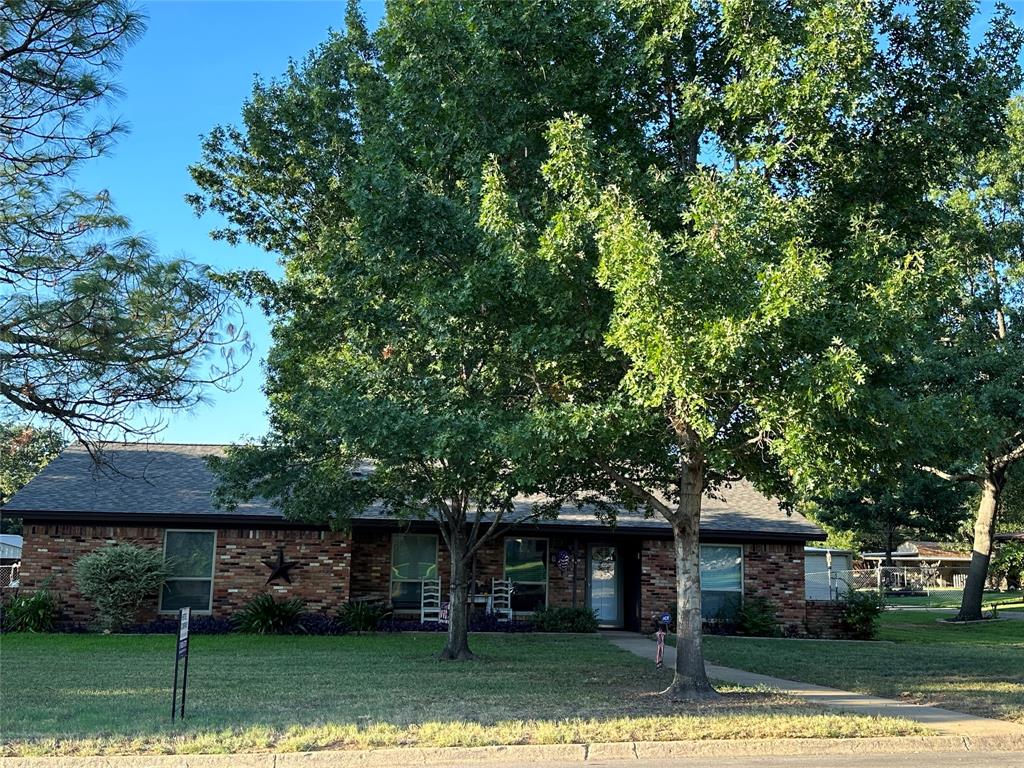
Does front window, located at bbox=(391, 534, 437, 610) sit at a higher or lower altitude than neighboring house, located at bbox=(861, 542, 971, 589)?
higher

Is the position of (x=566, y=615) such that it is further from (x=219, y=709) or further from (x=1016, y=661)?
(x=219, y=709)

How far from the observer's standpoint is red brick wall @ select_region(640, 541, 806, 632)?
21.7m

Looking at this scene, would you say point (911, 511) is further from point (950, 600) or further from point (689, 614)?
point (689, 614)

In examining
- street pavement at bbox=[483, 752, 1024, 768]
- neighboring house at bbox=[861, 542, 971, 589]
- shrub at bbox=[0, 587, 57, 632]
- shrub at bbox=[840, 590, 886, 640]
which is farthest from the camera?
neighboring house at bbox=[861, 542, 971, 589]

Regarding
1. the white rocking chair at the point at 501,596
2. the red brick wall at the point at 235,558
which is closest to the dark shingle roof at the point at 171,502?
the red brick wall at the point at 235,558

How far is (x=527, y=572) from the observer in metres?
22.2

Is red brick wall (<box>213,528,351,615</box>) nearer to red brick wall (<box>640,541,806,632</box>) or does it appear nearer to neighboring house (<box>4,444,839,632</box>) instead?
neighboring house (<box>4,444,839,632</box>)

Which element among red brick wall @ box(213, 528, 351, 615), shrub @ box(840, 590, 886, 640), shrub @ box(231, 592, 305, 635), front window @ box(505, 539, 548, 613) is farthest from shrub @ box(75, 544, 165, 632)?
shrub @ box(840, 590, 886, 640)

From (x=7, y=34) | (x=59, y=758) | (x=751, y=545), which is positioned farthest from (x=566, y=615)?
(x=7, y=34)

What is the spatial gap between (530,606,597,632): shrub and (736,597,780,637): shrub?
3.49 meters

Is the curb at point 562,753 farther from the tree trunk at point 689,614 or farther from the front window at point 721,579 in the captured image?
the front window at point 721,579

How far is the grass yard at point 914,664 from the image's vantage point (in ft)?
38.8

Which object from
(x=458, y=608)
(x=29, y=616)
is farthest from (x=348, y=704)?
(x=29, y=616)

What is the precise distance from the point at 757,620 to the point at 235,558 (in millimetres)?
12125
